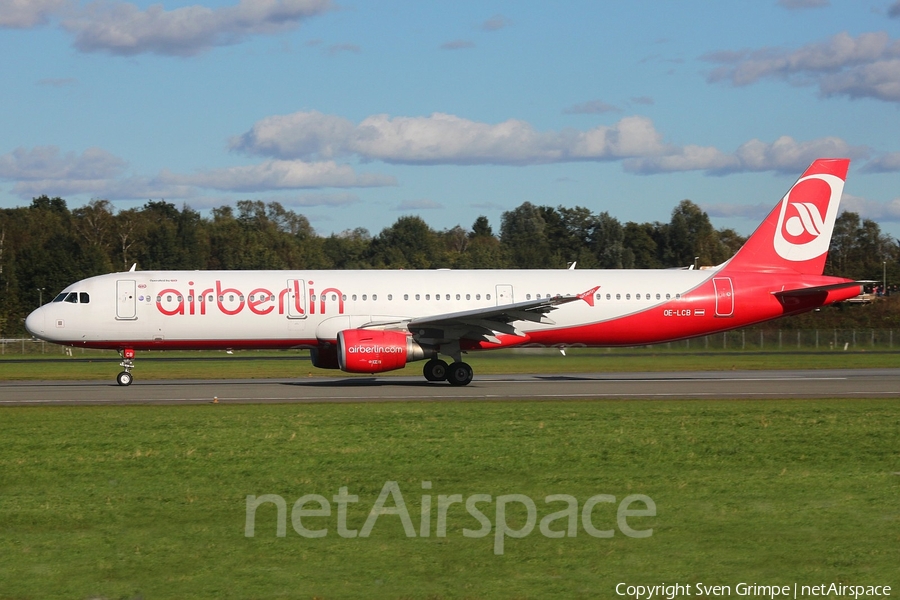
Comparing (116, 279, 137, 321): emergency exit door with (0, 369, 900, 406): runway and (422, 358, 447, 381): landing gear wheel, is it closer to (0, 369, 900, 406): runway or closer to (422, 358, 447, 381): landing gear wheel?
(0, 369, 900, 406): runway

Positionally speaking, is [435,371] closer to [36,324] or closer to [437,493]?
[36,324]

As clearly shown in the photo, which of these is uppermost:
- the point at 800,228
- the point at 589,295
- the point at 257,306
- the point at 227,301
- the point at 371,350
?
the point at 800,228

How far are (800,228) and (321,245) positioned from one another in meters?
93.8

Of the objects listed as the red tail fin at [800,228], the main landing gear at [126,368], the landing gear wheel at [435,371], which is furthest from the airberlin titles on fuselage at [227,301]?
the red tail fin at [800,228]

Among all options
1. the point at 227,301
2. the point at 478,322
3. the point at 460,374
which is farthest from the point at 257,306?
Result: the point at 478,322

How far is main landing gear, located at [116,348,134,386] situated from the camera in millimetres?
27312

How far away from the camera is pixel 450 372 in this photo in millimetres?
27500

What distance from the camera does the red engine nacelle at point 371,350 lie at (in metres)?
25.4

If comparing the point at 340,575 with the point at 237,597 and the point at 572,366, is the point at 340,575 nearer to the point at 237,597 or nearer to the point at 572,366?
the point at 237,597

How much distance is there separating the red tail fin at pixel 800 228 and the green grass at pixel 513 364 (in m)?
5.57

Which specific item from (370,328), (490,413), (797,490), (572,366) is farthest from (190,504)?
(572,366)

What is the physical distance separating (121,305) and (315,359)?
554 cm

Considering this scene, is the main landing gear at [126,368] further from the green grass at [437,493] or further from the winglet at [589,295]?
the winglet at [589,295]

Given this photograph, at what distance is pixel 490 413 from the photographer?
59.9ft
